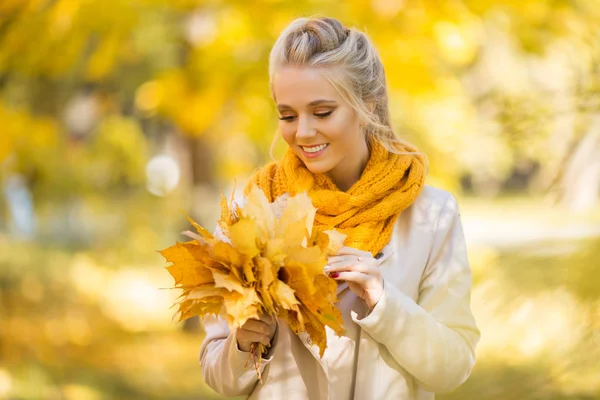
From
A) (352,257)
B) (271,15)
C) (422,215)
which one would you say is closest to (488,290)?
(422,215)

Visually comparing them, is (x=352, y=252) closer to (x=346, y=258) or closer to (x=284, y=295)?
(x=346, y=258)

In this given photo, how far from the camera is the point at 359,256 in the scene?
1.65m

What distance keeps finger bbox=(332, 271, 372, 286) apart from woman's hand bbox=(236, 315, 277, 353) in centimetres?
17

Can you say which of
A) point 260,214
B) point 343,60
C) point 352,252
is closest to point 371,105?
point 343,60

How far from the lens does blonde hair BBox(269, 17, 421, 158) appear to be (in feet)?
5.75

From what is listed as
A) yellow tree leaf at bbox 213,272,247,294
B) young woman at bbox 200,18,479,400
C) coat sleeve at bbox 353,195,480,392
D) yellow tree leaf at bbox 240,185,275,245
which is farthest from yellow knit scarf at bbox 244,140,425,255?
yellow tree leaf at bbox 213,272,247,294

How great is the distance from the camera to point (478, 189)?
2511cm

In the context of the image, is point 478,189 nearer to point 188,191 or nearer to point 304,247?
point 188,191

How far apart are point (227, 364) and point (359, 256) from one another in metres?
0.40

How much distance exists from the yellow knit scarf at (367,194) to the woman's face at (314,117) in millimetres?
73

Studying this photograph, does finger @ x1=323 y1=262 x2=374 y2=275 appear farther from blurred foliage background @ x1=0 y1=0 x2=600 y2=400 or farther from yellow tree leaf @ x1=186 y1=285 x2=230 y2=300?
blurred foliage background @ x1=0 y1=0 x2=600 y2=400

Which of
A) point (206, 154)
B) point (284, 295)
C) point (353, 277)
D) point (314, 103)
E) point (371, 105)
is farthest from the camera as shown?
point (206, 154)

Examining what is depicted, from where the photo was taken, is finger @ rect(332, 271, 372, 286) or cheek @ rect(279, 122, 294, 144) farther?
cheek @ rect(279, 122, 294, 144)

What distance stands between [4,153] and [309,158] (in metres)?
3.51
